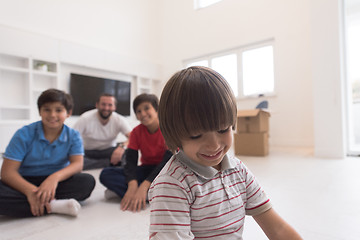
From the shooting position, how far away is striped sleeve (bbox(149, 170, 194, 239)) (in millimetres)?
418

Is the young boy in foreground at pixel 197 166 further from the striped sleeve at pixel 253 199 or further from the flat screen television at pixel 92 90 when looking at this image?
the flat screen television at pixel 92 90

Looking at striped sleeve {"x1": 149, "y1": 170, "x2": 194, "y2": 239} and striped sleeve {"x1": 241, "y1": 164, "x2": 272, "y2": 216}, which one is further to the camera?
striped sleeve {"x1": 241, "y1": 164, "x2": 272, "y2": 216}

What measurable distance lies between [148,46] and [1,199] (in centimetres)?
517

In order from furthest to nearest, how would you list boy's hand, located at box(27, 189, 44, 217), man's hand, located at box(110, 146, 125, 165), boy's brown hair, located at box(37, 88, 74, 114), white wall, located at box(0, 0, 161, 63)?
white wall, located at box(0, 0, 161, 63)
man's hand, located at box(110, 146, 125, 165)
boy's brown hair, located at box(37, 88, 74, 114)
boy's hand, located at box(27, 189, 44, 217)

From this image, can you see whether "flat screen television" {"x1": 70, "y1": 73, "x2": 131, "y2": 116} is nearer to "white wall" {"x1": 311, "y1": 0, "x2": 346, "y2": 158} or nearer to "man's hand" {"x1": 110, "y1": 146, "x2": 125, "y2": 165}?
"man's hand" {"x1": 110, "y1": 146, "x2": 125, "y2": 165}

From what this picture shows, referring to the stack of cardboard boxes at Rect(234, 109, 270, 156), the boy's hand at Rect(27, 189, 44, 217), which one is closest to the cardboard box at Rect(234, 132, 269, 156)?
the stack of cardboard boxes at Rect(234, 109, 270, 156)

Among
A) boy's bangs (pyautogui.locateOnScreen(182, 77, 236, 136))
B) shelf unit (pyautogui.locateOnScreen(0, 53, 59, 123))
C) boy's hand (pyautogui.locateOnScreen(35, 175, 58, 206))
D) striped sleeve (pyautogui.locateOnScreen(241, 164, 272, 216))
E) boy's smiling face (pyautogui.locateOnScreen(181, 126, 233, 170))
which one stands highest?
shelf unit (pyautogui.locateOnScreen(0, 53, 59, 123))

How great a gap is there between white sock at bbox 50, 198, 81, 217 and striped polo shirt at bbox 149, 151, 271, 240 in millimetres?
864

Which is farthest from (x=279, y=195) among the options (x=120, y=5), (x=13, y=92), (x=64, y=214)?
(x=120, y=5)

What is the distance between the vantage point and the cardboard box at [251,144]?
9.96 feet

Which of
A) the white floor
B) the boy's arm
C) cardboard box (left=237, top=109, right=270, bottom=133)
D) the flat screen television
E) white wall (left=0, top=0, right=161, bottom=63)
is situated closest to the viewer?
the boy's arm

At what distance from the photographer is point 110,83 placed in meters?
4.87

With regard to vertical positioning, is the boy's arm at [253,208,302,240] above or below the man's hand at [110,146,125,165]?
above

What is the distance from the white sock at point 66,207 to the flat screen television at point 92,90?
3330 mm
